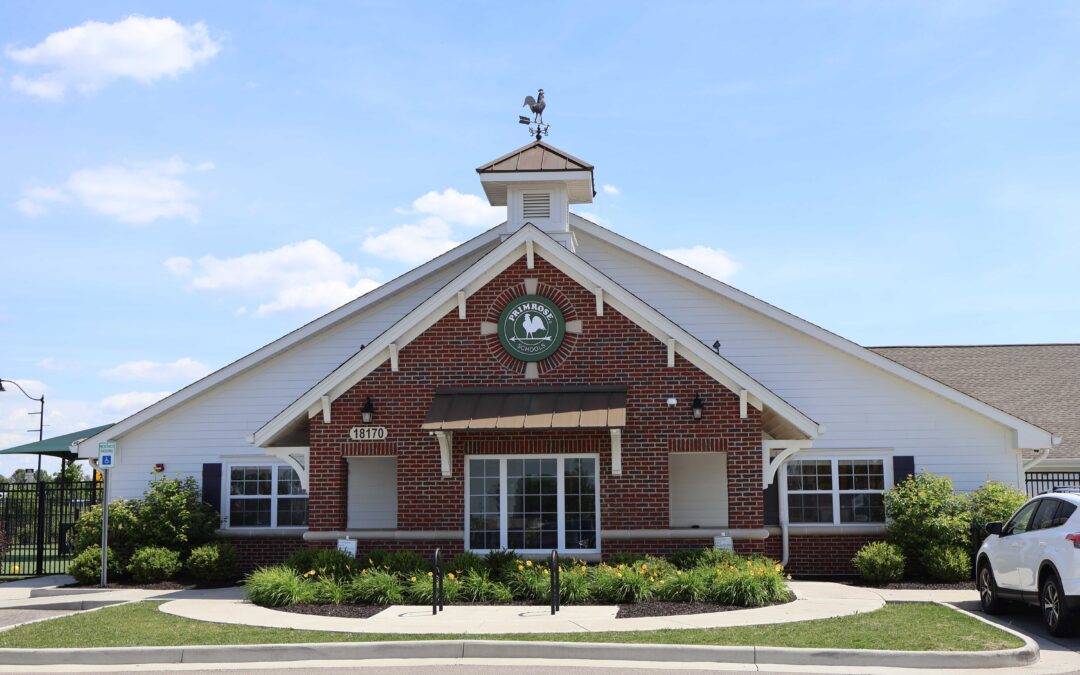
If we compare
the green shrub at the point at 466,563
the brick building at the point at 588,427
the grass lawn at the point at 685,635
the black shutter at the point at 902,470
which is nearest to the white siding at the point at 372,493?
the brick building at the point at 588,427

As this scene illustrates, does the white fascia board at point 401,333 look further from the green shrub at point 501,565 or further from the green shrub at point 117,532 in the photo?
the green shrub at point 501,565

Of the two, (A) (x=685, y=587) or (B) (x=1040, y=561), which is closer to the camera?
(B) (x=1040, y=561)

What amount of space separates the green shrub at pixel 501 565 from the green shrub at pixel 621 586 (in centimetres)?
130

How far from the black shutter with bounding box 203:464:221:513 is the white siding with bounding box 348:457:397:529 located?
2654 mm

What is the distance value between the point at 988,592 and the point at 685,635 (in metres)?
5.02

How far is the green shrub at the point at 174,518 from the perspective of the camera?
19391 millimetres

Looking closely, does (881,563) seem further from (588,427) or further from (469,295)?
(469,295)

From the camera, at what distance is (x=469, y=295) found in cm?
1788

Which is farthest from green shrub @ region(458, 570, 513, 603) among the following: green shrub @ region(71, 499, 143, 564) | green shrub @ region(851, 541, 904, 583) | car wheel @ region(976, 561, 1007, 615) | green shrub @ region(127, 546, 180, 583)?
green shrub @ region(71, 499, 143, 564)

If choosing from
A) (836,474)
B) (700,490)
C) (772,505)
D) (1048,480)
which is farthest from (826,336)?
(1048,480)

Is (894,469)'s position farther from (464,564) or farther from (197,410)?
(197,410)

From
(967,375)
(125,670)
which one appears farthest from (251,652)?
(967,375)

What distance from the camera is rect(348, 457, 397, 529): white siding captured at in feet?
66.8

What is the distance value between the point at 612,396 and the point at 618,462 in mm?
1105
